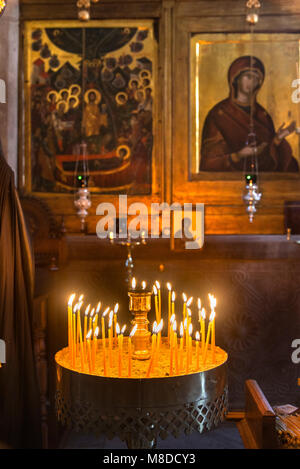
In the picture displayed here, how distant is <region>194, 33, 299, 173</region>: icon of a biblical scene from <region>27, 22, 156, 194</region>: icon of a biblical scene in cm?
66

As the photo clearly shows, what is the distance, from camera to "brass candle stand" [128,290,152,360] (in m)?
2.68

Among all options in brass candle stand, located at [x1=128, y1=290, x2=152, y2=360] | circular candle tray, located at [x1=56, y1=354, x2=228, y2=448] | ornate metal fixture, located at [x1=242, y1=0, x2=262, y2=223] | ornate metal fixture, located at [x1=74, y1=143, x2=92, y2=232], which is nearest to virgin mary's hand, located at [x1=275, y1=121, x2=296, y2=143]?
ornate metal fixture, located at [x1=242, y1=0, x2=262, y2=223]

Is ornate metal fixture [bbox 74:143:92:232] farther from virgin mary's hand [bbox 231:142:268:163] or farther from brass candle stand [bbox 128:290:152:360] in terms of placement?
brass candle stand [bbox 128:290:152:360]

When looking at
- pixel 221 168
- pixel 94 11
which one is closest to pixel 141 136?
pixel 221 168

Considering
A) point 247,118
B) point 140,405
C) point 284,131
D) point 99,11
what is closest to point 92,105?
point 99,11

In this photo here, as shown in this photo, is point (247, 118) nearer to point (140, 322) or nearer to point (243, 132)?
point (243, 132)

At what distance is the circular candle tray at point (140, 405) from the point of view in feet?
7.39

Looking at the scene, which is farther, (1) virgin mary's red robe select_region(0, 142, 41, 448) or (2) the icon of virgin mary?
(2) the icon of virgin mary

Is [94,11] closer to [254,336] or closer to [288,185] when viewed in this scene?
[288,185]

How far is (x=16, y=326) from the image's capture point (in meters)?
3.51

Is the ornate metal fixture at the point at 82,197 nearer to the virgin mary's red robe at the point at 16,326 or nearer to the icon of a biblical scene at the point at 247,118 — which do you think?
the icon of a biblical scene at the point at 247,118

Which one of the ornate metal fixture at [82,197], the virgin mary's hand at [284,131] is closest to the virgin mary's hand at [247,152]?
the virgin mary's hand at [284,131]
